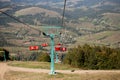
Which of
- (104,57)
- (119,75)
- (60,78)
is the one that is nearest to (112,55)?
(104,57)

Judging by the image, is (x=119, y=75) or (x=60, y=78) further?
(x=119, y=75)

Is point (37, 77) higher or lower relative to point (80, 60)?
higher

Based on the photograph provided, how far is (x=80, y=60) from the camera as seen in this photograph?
3216 inches

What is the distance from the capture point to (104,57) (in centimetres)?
7969

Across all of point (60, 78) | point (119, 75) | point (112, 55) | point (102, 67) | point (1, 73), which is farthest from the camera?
point (112, 55)

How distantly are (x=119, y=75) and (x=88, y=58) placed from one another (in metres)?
31.9

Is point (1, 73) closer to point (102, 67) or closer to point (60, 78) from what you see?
point (60, 78)

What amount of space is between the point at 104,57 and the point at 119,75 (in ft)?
99.5

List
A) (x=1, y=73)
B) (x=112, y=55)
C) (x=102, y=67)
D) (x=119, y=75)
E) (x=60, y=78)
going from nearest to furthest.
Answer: (x=60, y=78), (x=119, y=75), (x=1, y=73), (x=102, y=67), (x=112, y=55)

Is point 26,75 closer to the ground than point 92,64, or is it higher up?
higher up

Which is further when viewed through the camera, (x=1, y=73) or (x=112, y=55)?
(x=112, y=55)

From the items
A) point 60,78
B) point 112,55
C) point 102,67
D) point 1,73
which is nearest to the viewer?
point 60,78

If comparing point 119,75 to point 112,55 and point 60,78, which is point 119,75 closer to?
point 60,78

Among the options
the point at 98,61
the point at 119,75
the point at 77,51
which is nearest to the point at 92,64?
the point at 98,61
